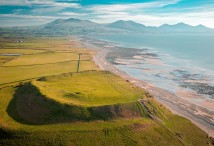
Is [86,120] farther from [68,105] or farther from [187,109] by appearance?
[187,109]

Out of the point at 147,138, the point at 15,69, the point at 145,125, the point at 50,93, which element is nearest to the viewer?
the point at 147,138

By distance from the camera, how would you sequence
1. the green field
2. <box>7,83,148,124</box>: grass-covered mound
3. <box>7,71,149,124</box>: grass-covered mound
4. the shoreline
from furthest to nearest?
the shoreline < <box>7,71,149,124</box>: grass-covered mound < <box>7,83,148,124</box>: grass-covered mound < the green field

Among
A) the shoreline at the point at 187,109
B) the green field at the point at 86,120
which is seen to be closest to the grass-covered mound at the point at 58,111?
the green field at the point at 86,120

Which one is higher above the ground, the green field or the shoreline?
the green field

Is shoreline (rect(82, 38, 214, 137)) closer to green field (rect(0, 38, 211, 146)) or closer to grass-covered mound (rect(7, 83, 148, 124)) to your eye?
green field (rect(0, 38, 211, 146))

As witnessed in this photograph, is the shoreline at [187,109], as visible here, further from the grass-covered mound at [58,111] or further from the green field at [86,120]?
the grass-covered mound at [58,111]

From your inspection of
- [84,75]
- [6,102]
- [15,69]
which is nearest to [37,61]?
[15,69]

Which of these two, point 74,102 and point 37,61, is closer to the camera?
point 74,102

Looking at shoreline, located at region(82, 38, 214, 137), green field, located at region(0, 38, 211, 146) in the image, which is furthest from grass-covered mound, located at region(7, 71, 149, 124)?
shoreline, located at region(82, 38, 214, 137)

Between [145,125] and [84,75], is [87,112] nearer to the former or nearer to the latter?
[145,125]

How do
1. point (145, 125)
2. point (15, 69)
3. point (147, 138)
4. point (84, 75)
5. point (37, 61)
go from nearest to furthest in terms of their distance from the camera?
point (147, 138)
point (145, 125)
point (84, 75)
point (15, 69)
point (37, 61)

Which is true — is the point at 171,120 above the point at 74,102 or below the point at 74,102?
below
